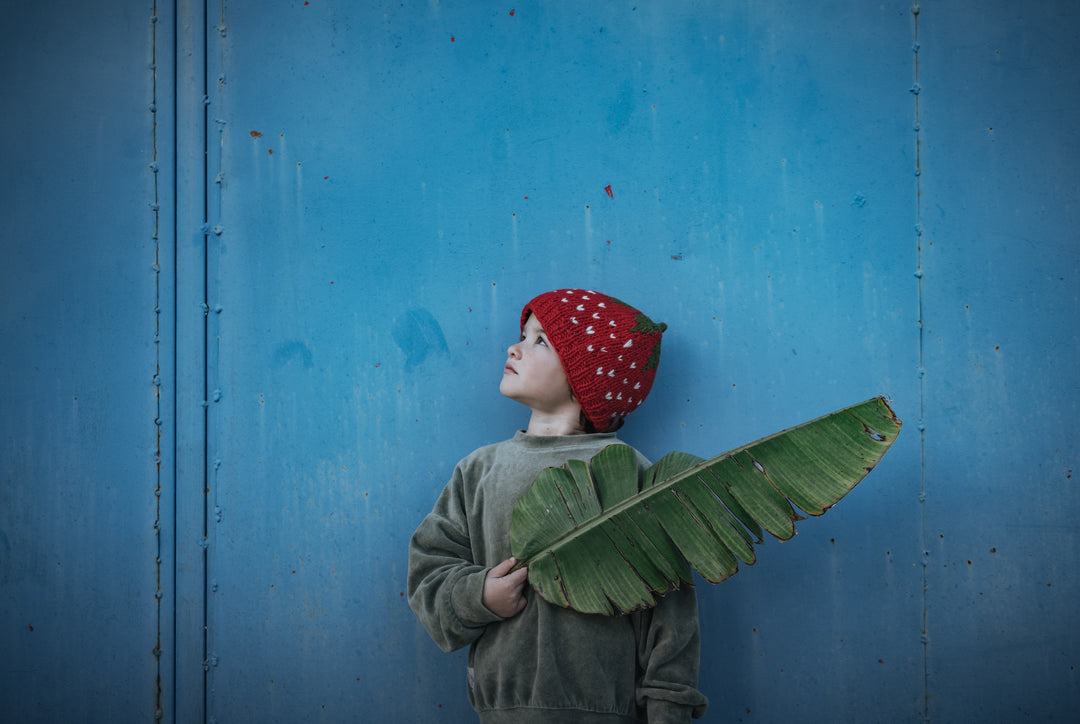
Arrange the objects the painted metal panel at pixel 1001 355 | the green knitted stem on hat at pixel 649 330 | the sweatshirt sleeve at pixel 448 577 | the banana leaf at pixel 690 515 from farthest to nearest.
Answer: the painted metal panel at pixel 1001 355 → the green knitted stem on hat at pixel 649 330 → the sweatshirt sleeve at pixel 448 577 → the banana leaf at pixel 690 515

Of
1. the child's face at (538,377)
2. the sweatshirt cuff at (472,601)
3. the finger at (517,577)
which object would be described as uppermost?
the child's face at (538,377)

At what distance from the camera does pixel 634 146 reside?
1.62 m

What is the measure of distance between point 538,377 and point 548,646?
505 mm

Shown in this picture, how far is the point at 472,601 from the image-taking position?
3.88ft

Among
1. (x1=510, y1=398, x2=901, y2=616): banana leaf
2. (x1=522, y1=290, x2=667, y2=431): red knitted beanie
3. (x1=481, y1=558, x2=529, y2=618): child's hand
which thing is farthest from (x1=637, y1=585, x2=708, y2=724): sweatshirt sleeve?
(x1=522, y1=290, x2=667, y2=431): red knitted beanie

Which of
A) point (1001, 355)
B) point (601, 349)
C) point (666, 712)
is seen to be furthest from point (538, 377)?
point (1001, 355)

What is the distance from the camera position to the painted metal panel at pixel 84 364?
1.61 m

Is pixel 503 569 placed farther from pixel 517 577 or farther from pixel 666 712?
pixel 666 712

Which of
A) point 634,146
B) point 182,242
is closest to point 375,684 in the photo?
point 182,242

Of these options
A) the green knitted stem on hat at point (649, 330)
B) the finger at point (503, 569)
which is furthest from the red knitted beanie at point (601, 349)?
the finger at point (503, 569)

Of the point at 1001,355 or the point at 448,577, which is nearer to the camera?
the point at 448,577

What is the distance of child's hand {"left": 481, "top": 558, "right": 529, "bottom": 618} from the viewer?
3.81 ft

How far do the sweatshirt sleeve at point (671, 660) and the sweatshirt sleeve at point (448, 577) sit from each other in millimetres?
291

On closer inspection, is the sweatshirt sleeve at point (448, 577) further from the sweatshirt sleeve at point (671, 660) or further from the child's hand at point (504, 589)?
→ the sweatshirt sleeve at point (671, 660)
